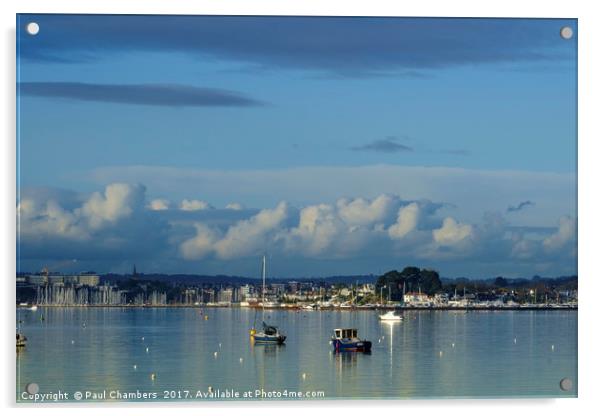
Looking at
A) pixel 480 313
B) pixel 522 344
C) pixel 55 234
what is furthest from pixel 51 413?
pixel 480 313

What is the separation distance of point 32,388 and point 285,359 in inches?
217

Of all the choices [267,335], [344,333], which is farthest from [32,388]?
[267,335]

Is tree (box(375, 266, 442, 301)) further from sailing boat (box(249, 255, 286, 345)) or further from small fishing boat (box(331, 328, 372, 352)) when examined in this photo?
sailing boat (box(249, 255, 286, 345))

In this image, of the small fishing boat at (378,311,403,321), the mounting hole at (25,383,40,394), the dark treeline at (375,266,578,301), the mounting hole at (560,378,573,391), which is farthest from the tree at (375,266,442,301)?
the mounting hole at (25,383,40,394)

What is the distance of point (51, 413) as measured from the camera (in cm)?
1316

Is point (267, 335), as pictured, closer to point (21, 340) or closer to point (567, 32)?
point (21, 340)

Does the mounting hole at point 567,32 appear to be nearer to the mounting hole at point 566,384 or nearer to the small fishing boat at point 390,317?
the mounting hole at point 566,384

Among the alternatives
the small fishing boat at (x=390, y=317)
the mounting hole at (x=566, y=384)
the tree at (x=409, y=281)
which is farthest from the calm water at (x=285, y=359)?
the tree at (x=409, y=281)

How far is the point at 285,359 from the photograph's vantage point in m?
18.0

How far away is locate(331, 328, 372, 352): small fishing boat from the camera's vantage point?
62.4 ft

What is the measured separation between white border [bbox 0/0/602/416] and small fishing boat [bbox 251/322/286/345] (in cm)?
708

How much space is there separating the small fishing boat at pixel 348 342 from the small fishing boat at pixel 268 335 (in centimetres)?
134

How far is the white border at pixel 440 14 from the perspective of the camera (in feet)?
43.5

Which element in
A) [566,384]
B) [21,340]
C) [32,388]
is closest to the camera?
[32,388]
